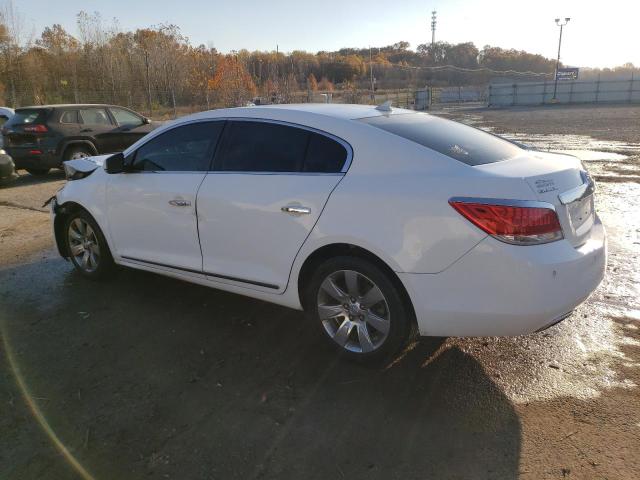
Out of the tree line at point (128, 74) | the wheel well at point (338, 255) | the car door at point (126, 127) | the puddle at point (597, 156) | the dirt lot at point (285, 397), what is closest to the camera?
the dirt lot at point (285, 397)

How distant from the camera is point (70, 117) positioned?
37.7 feet

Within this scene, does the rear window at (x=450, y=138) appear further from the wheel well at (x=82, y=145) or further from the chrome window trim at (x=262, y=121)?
the wheel well at (x=82, y=145)

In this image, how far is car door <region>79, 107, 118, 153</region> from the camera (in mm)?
11688

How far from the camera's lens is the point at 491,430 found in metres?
2.71

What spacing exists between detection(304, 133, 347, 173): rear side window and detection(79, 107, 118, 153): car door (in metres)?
9.87

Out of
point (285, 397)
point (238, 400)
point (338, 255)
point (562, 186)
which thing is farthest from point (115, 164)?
point (562, 186)

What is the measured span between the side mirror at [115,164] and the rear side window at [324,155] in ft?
6.37

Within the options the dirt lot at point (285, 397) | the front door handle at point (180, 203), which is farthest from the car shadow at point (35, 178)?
the front door handle at point (180, 203)

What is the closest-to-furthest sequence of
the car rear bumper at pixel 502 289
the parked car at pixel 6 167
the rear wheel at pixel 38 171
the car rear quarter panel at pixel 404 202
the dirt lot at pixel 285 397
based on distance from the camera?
the dirt lot at pixel 285 397 → the car rear bumper at pixel 502 289 → the car rear quarter panel at pixel 404 202 → the parked car at pixel 6 167 → the rear wheel at pixel 38 171

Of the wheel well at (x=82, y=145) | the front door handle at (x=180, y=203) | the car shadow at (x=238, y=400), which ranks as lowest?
the car shadow at (x=238, y=400)

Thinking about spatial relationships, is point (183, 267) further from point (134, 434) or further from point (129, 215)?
point (134, 434)

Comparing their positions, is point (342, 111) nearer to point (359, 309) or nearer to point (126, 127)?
point (359, 309)

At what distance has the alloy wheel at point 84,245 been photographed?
195 inches

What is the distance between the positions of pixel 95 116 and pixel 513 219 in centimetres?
1153
